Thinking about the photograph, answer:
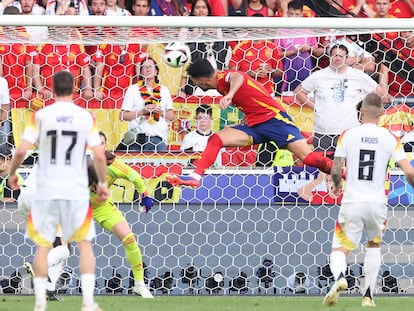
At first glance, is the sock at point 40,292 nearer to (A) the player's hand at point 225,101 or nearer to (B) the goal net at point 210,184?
(A) the player's hand at point 225,101

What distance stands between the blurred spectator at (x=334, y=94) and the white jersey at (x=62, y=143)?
4.22 metres

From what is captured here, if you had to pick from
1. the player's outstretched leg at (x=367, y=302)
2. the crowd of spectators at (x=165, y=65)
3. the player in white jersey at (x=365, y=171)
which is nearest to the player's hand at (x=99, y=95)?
the crowd of spectators at (x=165, y=65)

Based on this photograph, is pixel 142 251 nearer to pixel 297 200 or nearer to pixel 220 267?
pixel 220 267

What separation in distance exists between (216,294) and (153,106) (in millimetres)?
2069

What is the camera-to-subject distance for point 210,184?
12.1 metres

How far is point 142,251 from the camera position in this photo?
12.4 meters

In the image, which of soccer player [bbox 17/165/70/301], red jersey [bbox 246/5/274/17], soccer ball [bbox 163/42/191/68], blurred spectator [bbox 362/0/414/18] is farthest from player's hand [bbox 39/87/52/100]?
blurred spectator [bbox 362/0/414/18]

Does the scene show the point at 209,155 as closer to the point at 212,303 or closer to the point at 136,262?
the point at 136,262

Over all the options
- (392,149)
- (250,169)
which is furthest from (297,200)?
(392,149)

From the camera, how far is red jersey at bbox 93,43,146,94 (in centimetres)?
1231

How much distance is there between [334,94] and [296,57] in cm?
69

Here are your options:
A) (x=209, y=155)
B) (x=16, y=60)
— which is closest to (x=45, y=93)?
(x=16, y=60)

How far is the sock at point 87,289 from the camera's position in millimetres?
8266

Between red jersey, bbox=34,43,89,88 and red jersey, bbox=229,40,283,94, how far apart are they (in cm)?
165
